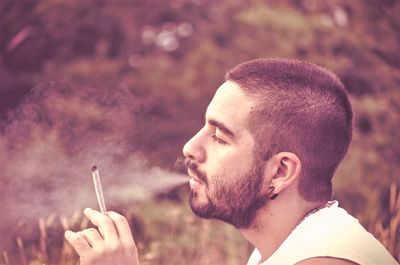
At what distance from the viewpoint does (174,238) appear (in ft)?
21.2

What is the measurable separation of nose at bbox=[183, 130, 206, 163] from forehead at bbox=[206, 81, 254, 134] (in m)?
0.13

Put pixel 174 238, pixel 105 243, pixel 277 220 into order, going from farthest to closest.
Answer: pixel 174 238, pixel 277 220, pixel 105 243

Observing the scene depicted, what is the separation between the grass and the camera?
5.12 metres

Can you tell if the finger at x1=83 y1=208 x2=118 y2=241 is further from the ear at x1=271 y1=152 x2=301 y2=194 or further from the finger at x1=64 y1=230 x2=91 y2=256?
the ear at x1=271 y1=152 x2=301 y2=194

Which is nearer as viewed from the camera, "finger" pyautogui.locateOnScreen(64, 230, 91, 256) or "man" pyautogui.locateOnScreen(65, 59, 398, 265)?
"finger" pyautogui.locateOnScreen(64, 230, 91, 256)

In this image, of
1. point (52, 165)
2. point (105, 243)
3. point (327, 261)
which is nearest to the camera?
point (327, 261)

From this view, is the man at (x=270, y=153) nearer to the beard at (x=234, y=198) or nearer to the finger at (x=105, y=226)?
the beard at (x=234, y=198)

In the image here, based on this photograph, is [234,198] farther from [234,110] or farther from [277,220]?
[234,110]

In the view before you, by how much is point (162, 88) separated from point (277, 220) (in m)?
5.18

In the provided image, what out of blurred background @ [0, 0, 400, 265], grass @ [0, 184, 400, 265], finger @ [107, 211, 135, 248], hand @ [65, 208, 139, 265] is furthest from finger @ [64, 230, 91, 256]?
grass @ [0, 184, 400, 265]

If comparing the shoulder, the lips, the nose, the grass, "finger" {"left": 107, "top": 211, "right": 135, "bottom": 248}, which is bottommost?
the grass

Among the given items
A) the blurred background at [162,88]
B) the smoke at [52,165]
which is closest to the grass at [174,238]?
the blurred background at [162,88]

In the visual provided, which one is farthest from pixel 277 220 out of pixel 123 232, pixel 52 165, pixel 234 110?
pixel 52 165

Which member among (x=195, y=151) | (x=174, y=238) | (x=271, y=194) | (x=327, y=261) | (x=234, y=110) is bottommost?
(x=174, y=238)
